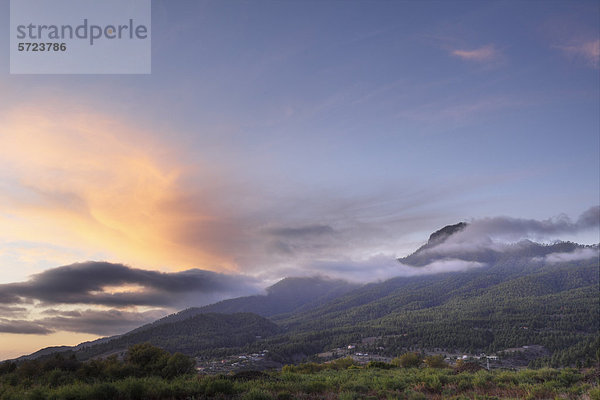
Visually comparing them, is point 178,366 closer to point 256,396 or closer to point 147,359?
point 147,359

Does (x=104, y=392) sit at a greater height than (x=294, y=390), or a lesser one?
greater

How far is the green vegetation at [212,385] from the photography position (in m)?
20.3

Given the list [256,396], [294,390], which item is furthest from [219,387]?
[294,390]

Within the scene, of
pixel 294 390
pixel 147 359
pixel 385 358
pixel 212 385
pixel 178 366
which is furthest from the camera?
pixel 385 358

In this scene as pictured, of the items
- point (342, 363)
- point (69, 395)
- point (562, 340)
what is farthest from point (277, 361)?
point (69, 395)

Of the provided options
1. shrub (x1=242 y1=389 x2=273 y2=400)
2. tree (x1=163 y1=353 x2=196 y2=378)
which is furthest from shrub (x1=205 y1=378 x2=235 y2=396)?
tree (x1=163 y1=353 x2=196 y2=378)

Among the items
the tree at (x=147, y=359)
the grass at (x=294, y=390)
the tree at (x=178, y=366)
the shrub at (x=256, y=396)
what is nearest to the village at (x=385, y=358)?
the tree at (x=147, y=359)

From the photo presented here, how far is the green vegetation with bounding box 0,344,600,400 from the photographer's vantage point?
66.5ft

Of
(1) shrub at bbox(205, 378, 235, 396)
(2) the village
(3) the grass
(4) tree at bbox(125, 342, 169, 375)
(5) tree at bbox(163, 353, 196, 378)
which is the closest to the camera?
(3) the grass

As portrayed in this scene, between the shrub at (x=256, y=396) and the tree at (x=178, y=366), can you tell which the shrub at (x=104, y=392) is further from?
the tree at (x=178, y=366)

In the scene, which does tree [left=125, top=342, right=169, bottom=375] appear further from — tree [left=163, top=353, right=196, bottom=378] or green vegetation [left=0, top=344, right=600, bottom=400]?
tree [left=163, top=353, right=196, bottom=378]

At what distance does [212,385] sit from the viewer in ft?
71.3

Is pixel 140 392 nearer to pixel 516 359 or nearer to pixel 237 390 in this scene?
pixel 237 390

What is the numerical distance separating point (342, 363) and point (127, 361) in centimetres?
4802
